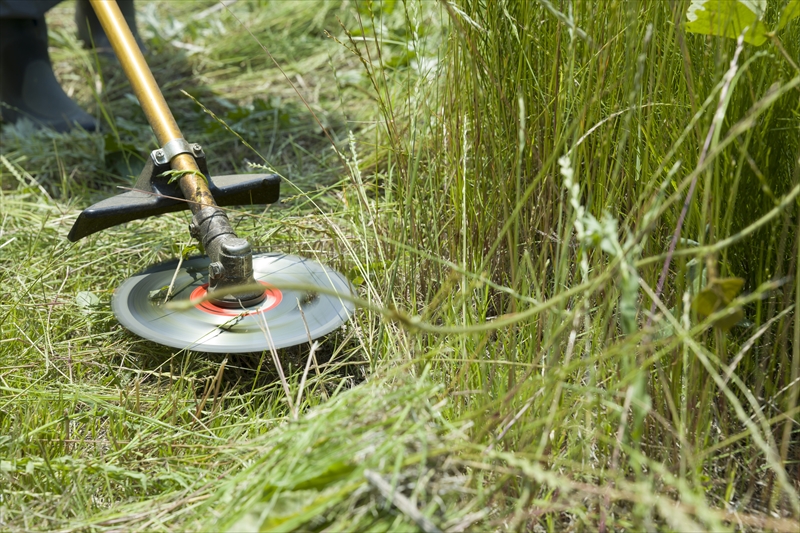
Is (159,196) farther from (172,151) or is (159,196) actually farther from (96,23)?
(96,23)

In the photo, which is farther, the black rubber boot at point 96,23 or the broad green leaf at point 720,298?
the black rubber boot at point 96,23

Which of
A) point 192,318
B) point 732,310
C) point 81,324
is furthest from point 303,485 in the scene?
point 81,324

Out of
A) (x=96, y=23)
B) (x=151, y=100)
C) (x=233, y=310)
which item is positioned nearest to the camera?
(x=233, y=310)

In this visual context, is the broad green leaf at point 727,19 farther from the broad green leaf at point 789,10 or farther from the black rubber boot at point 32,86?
the black rubber boot at point 32,86

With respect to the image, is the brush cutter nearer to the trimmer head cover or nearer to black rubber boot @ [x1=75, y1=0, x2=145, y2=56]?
the trimmer head cover

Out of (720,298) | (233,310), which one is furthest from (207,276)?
(720,298)

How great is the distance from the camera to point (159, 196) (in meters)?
1.80

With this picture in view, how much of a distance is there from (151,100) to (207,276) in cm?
48

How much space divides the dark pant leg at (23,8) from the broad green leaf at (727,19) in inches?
88.0

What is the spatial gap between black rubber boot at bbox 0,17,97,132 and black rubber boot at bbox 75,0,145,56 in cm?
39

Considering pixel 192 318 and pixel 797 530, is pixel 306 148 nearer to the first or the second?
pixel 192 318

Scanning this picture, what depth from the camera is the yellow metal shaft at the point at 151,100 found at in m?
1.79

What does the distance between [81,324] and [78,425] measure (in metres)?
0.37

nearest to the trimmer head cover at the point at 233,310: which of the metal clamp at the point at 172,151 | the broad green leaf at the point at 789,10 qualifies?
the metal clamp at the point at 172,151
